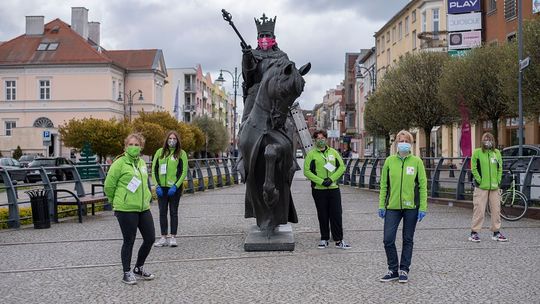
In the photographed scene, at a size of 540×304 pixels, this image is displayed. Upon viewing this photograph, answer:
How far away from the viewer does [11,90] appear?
65.7 m

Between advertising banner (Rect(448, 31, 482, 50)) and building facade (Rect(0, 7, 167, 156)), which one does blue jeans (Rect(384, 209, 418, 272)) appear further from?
building facade (Rect(0, 7, 167, 156))

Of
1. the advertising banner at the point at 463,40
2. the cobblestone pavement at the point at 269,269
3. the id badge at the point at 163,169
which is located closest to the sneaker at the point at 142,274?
the cobblestone pavement at the point at 269,269

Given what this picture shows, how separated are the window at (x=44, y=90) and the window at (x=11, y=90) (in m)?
2.48

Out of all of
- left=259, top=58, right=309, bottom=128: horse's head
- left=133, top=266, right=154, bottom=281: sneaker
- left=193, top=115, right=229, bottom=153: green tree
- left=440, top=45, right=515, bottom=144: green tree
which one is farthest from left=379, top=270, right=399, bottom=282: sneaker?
left=193, top=115, right=229, bottom=153: green tree

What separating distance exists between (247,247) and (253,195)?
0.91 m

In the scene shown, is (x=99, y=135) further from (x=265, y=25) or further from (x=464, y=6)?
(x=265, y=25)

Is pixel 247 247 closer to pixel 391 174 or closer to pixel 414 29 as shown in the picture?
pixel 391 174

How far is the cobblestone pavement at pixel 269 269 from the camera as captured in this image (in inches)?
276

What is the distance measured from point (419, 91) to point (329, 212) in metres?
26.6

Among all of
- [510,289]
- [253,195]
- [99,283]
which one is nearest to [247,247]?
[253,195]

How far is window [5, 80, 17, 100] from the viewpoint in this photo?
215ft

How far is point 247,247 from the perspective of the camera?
990 cm

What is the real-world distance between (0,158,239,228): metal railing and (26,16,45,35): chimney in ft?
128

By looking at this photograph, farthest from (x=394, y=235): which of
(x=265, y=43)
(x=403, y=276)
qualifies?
(x=265, y=43)
